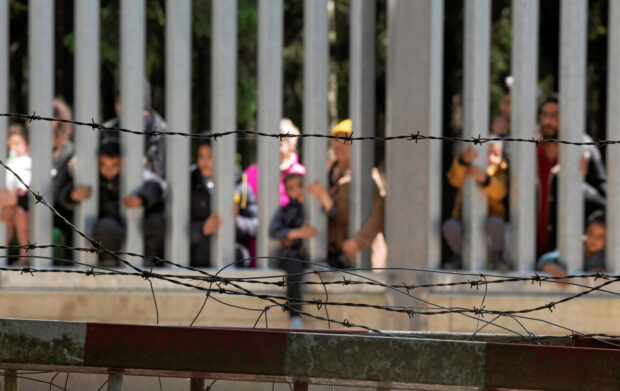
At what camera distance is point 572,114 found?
24.4 feet

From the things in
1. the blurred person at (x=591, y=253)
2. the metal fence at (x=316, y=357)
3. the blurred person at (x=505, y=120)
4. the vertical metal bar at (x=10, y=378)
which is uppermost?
the blurred person at (x=505, y=120)

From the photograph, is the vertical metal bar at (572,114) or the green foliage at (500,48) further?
the green foliage at (500,48)

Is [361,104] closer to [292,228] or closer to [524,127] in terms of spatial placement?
[292,228]

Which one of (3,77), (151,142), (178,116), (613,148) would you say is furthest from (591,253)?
(3,77)

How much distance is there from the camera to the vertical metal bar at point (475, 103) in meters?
7.42

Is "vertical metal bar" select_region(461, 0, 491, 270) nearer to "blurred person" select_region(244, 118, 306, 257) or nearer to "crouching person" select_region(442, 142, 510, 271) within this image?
"crouching person" select_region(442, 142, 510, 271)

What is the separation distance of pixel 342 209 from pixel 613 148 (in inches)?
66.1

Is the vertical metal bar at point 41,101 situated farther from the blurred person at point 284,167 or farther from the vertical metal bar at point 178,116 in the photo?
the blurred person at point 284,167

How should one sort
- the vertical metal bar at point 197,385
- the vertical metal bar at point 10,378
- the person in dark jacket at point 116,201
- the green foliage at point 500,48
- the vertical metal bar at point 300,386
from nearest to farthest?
the vertical metal bar at point 300,386, the vertical metal bar at point 10,378, the vertical metal bar at point 197,385, the person in dark jacket at point 116,201, the green foliage at point 500,48

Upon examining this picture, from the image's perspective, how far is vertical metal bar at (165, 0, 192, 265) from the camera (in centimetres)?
745

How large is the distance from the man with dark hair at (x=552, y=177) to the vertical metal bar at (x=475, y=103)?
40cm

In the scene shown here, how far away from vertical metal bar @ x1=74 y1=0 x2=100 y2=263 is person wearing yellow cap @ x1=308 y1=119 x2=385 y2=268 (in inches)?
53.0

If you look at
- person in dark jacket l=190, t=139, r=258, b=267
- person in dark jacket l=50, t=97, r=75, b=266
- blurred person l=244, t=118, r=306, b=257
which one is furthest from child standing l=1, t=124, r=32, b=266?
blurred person l=244, t=118, r=306, b=257

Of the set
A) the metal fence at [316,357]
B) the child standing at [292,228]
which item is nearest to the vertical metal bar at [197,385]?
the metal fence at [316,357]
